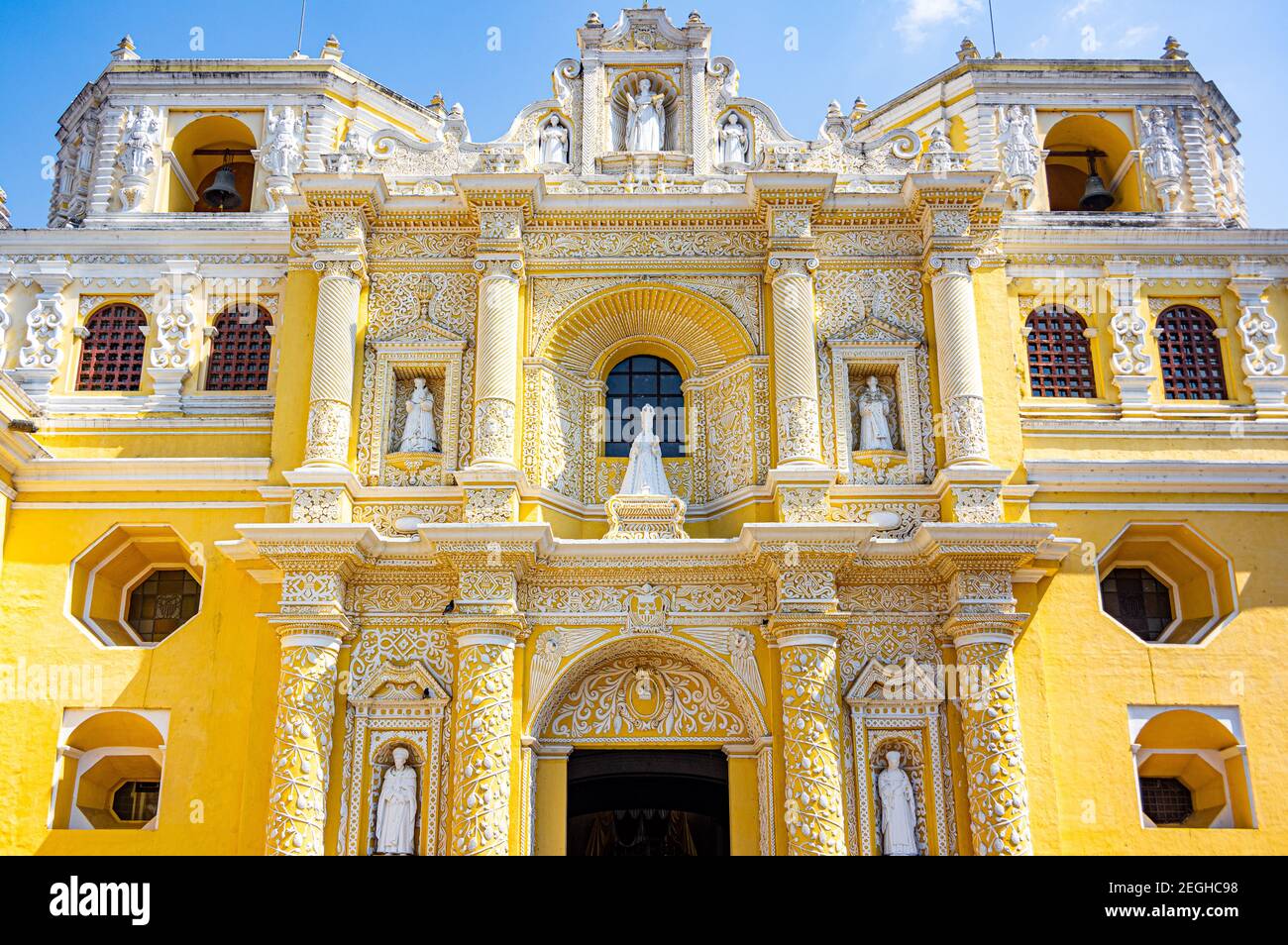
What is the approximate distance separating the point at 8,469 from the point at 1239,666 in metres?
16.3

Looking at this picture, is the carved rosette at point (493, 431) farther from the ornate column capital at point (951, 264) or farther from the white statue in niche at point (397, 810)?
the ornate column capital at point (951, 264)

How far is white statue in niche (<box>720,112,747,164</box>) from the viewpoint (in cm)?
1970

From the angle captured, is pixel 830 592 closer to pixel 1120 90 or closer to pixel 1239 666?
pixel 1239 666

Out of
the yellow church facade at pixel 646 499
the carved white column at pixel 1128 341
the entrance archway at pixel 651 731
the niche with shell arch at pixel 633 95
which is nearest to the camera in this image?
the yellow church facade at pixel 646 499

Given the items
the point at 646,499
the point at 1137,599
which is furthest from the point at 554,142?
the point at 1137,599

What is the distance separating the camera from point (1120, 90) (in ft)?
70.8

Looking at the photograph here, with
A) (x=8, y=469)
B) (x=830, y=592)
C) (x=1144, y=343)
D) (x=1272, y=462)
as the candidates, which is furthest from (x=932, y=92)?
(x=8, y=469)

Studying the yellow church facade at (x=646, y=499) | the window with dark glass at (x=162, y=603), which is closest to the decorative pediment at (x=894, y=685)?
the yellow church facade at (x=646, y=499)

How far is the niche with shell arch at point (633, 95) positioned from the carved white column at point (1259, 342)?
8.49m

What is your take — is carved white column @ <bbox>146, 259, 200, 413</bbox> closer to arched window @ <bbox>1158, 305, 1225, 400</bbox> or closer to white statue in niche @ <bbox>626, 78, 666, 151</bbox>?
white statue in niche @ <bbox>626, 78, 666, 151</bbox>

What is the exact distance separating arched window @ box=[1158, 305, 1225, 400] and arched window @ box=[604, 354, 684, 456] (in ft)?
23.0

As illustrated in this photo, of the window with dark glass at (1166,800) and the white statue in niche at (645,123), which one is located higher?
the white statue in niche at (645,123)

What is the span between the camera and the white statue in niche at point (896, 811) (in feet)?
A: 53.0

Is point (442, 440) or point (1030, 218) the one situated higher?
point (1030, 218)
